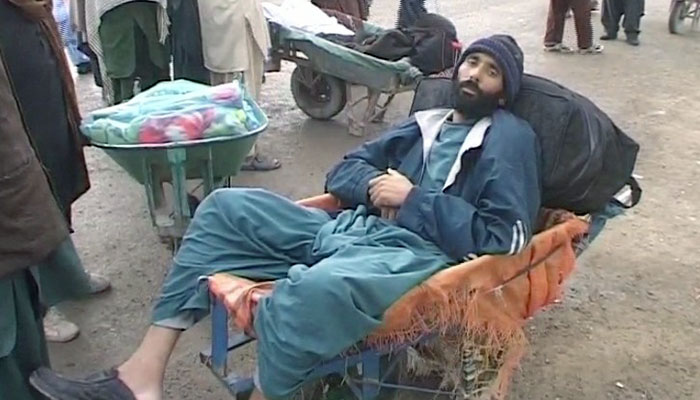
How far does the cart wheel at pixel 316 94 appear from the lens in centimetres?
591

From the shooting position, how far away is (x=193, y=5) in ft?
14.9

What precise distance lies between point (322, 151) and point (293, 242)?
2.69 metres

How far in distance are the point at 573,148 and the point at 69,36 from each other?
4.67 meters

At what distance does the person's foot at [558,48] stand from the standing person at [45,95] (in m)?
6.03

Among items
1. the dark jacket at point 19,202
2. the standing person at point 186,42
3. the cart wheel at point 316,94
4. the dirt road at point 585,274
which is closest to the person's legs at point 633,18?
the dirt road at point 585,274

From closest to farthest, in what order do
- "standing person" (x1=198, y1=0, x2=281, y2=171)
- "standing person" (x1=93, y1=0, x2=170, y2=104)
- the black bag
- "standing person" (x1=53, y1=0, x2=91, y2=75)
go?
the black bag < "standing person" (x1=93, y1=0, x2=170, y2=104) < "standing person" (x1=198, y1=0, x2=281, y2=171) < "standing person" (x1=53, y1=0, x2=91, y2=75)

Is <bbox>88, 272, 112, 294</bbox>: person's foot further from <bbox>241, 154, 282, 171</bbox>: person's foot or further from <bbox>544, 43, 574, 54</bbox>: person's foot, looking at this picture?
<bbox>544, 43, 574, 54</bbox>: person's foot

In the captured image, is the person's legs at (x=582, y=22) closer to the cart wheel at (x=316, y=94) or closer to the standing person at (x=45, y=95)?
the cart wheel at (x=316, y=94)

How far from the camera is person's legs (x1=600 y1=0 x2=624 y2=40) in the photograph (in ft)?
29.3

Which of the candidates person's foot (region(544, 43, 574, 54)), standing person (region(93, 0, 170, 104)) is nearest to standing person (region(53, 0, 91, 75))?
standing person (region(93, 0, 170, 104))

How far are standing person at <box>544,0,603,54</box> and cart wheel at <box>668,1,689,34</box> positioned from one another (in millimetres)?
1350

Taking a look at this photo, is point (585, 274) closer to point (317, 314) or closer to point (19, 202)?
point (317, 314)

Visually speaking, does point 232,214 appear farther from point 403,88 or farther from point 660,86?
point 660,86

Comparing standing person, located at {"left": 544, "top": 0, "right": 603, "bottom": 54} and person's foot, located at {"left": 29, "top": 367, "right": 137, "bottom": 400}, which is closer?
person's foot, located at {"left": 29, "top": 367, "right": 137, "bottom": 400}
